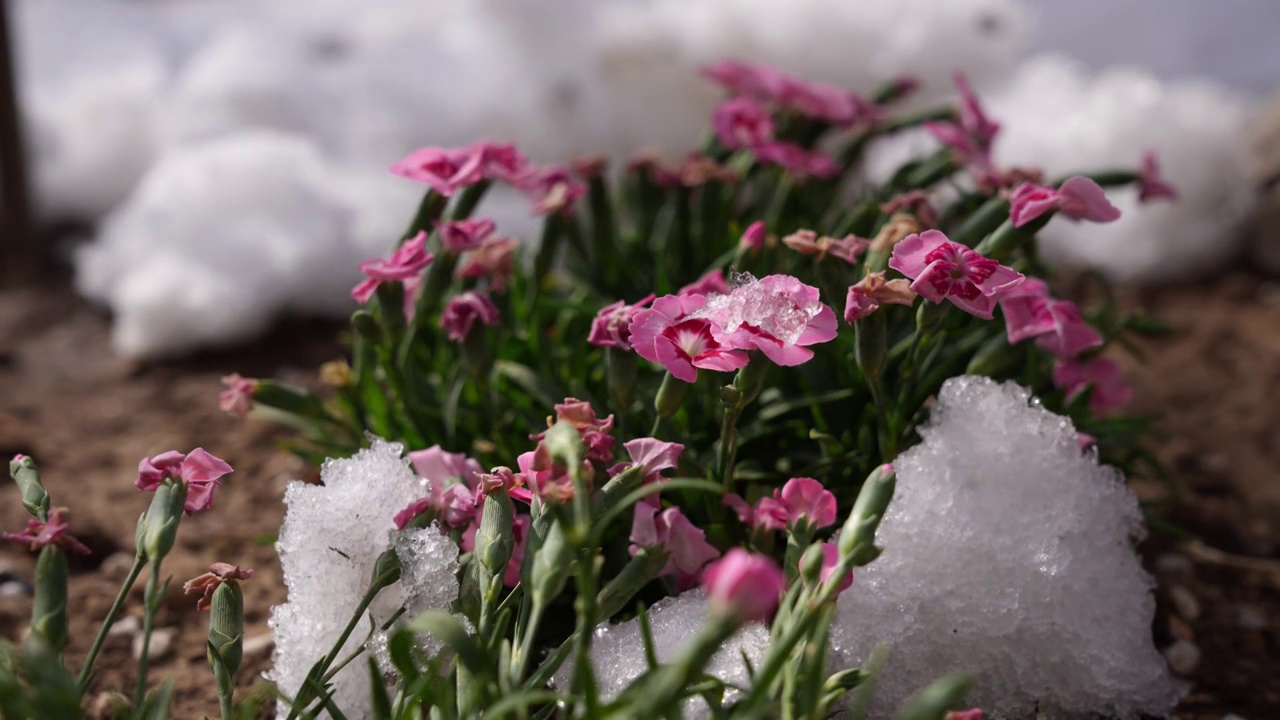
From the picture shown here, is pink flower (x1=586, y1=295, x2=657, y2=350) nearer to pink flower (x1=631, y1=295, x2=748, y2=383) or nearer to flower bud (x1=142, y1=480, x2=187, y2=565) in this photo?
pink flower (x1=631, y1=295, x2=748, y2=383)

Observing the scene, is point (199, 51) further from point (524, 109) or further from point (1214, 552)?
point (1214, 552)

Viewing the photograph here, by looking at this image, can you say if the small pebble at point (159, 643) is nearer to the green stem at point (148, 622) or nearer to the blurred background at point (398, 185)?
the blurred background at point (398, 185)

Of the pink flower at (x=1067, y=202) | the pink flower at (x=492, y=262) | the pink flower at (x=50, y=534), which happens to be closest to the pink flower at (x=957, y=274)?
the pink flower at (x=1067, y=202)

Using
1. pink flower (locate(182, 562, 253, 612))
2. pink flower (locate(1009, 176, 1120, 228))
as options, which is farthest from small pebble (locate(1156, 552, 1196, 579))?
pink flower (locate(182, 562, 253, 612))

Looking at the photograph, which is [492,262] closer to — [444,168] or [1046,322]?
[444,168]

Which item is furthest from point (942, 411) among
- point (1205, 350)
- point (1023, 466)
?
point (1205, 350)
